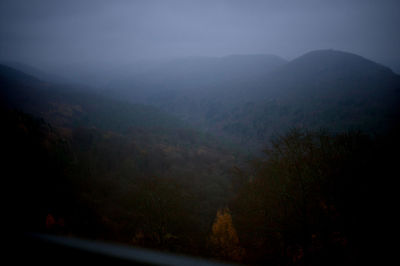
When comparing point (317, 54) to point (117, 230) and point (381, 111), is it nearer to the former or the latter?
point (381, 111)

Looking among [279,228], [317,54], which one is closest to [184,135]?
[279,228]

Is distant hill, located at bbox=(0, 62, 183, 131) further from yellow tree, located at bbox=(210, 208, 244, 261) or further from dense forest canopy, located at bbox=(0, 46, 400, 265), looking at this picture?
yellow tree, located at bbox=(210, 208, 244, 261)

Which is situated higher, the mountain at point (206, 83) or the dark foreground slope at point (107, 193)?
the mountain at point (206, 83)

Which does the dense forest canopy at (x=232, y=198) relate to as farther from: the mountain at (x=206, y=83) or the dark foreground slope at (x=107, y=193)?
the mountain at (x=206, y=83)

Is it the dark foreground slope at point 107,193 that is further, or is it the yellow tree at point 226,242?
the yellow tree at point 226,242

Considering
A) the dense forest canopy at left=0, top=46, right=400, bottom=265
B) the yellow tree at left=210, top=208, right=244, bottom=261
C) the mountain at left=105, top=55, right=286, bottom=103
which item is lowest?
the yellow tree at left=210, top=208, right=244, bottom=261

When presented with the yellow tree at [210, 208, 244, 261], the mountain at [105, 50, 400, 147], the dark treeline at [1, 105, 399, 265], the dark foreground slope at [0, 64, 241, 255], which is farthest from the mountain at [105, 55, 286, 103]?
the dark treeline at [1, 105, 399, 265]

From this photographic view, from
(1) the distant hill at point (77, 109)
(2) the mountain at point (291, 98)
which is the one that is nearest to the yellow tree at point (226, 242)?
(2) the mountain at point (291, 98)

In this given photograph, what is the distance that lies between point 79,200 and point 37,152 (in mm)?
6295

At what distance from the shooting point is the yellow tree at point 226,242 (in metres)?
11.6

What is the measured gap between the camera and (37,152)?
16531 millimetres

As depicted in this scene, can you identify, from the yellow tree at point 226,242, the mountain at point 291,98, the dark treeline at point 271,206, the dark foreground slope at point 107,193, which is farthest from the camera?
the mountain at point 291,98

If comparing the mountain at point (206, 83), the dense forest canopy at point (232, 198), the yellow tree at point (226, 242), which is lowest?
the yellow tree at point (226, 242)

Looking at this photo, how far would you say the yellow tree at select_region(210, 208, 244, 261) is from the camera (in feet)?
38.1
